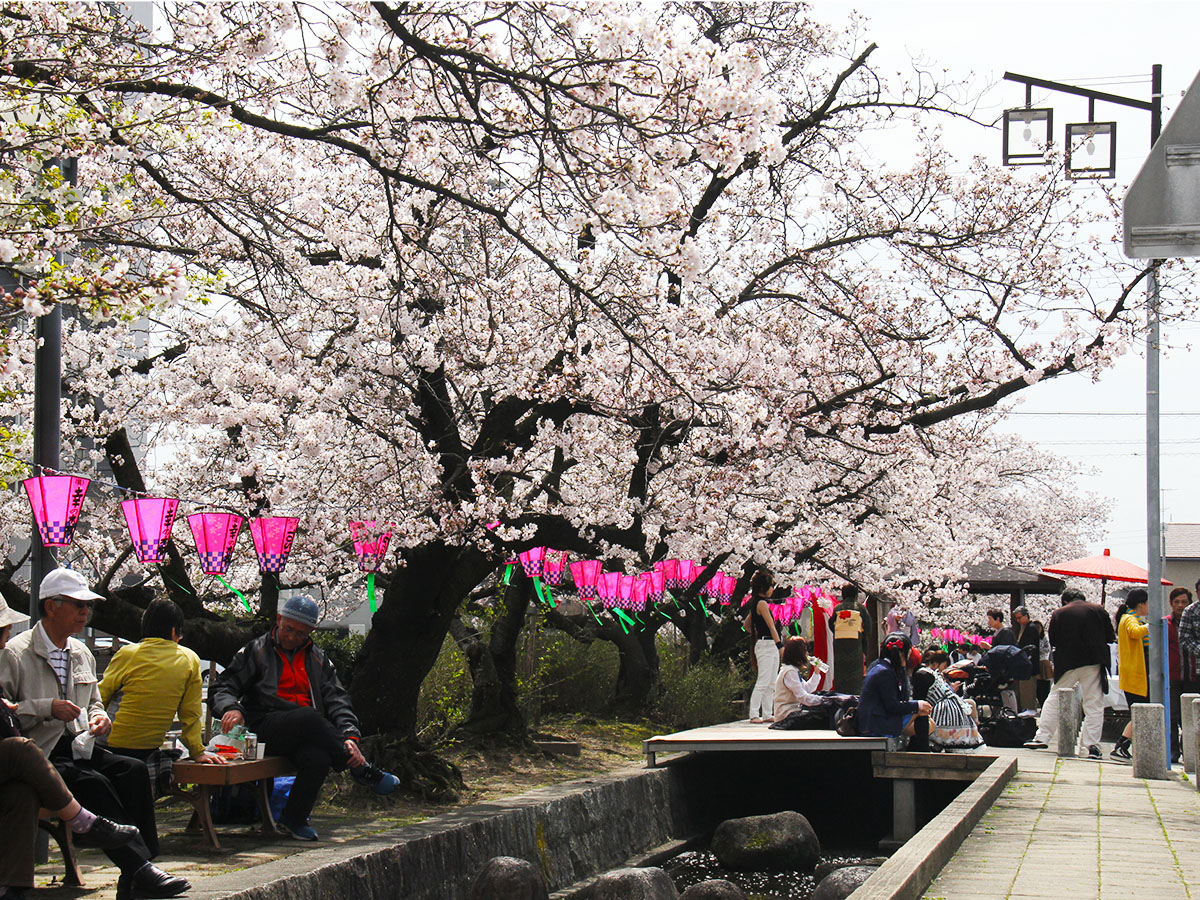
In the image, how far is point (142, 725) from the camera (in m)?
7.54

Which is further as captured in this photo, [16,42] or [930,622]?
[930,622]

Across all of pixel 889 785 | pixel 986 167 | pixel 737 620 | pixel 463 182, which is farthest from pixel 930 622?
pixel 463 182

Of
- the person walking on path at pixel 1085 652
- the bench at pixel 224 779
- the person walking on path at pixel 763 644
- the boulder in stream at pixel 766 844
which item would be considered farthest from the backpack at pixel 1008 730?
the bench at pixel 224 779

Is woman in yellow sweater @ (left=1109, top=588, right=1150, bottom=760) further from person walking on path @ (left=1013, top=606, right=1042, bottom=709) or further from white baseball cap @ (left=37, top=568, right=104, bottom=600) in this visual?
white baseball cap @ (left=37, top=568, right=104, bottom=600)

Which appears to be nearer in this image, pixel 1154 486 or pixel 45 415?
pixel 45 415

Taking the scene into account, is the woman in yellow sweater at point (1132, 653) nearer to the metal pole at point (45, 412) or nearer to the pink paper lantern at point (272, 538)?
the pink paper lantern at point (272, 538)

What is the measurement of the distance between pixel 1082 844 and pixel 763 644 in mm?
7440

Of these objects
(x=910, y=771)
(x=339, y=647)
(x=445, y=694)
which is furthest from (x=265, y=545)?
(x=339, y=647)

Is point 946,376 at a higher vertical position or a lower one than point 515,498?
higher

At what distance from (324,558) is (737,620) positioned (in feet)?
40.9

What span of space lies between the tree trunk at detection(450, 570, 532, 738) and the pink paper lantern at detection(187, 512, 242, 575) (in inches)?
208

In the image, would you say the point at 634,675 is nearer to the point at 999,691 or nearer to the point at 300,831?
the point at 999,691

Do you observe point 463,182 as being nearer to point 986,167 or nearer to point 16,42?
point 16,42

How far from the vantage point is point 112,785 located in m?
6.91
